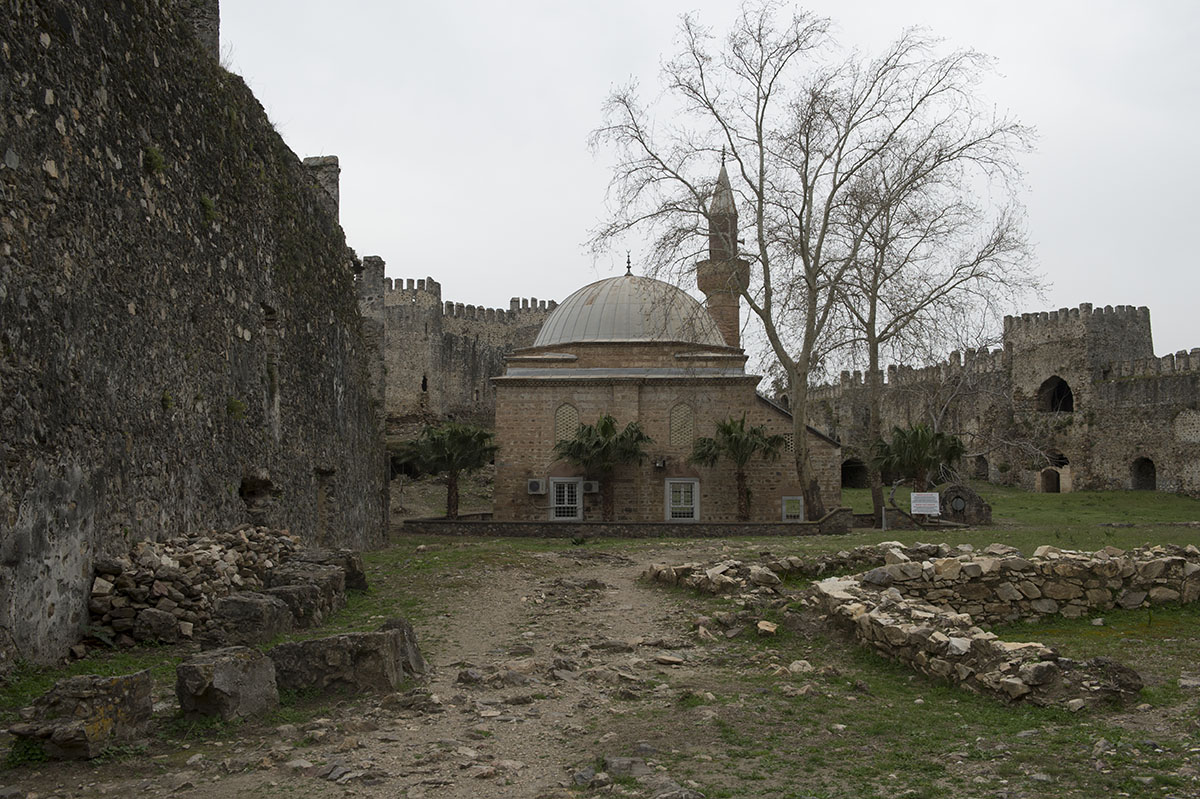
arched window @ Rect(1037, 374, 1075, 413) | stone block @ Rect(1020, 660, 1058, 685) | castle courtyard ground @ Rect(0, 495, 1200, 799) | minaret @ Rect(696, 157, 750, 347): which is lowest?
castle courtyard ground @ Rect(0, 495, 1200, 799)

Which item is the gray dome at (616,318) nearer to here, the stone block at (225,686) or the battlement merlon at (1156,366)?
the battlement merlon at (1156,366)

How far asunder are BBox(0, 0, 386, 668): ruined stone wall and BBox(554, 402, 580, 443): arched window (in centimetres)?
1631

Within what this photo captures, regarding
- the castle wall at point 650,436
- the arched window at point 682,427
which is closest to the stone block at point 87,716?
the castle wall at point 650,436

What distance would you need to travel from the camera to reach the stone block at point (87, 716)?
17.5 ft

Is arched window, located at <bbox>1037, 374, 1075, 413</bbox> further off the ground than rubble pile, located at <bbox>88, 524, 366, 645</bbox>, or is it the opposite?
arched window, located at <bbox>1037, 374, 1075, 413</bbox>

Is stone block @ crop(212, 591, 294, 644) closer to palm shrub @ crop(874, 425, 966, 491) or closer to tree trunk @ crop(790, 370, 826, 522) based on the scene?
tree trunk @ crop(790, 370, 826, 522)

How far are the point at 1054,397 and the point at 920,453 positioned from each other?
22.5 meters

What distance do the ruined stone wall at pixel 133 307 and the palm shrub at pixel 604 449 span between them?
1401cm

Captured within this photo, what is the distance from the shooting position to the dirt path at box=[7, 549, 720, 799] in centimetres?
523

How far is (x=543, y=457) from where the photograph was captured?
104ft

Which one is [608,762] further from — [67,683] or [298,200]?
[298,200]

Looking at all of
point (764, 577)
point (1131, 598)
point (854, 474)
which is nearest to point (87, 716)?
point (764, 577)

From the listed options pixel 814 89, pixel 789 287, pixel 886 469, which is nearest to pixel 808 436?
pixel 886 469

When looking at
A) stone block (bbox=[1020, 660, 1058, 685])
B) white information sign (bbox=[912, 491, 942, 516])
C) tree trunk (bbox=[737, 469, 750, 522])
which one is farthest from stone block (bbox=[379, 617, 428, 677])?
tree trunk (bbox=[737, 469, 750, 522])
